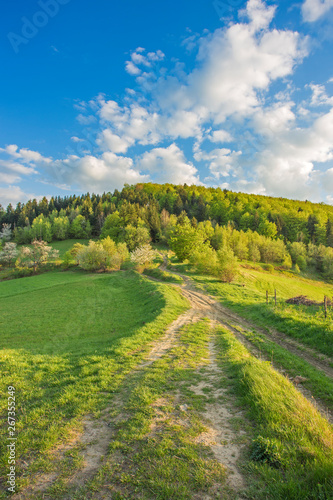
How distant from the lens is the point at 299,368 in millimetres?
9469

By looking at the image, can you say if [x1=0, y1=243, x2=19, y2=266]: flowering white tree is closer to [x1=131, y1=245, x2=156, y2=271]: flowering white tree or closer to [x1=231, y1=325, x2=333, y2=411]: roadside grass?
[x1=131, y1=245, x2=156, y2=271]: flowering white tree

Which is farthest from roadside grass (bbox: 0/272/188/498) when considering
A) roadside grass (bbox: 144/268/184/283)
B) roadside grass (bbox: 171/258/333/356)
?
roadside grass (bbox: 144/268/184/283)

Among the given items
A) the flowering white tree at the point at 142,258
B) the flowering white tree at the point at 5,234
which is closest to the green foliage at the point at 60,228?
the flowering white tree at the point at 5,234

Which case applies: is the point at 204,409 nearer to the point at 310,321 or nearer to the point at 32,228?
the point at 310,321

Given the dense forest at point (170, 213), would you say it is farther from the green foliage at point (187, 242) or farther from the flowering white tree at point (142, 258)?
the flowering white tree at point (142, 258)

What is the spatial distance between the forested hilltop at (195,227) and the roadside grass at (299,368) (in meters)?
34.2

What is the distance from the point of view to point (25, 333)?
686 inches

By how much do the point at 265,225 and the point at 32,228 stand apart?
11127 centimetres

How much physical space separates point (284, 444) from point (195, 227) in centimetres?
8391

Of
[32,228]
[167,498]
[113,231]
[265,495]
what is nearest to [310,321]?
[265,495]

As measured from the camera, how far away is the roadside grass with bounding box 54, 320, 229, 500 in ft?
11.8

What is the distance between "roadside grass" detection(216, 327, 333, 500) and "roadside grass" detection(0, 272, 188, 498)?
13.5ft

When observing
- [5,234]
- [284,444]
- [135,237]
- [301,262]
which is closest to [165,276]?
[135,237]

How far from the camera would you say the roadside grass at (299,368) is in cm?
757
